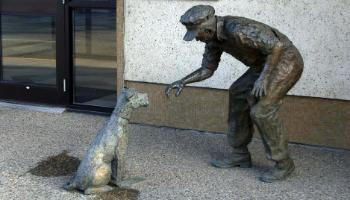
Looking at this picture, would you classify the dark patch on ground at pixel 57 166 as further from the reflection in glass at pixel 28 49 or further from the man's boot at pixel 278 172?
the reflection in glass at pixel 28 49

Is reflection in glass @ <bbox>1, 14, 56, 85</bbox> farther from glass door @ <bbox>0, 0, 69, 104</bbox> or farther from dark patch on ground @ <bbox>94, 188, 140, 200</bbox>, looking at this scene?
dark patch on ground @ <bbox>94, 188, 140, 200</bbox>

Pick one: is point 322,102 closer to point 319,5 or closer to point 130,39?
point 319,5

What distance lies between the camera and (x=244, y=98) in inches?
227

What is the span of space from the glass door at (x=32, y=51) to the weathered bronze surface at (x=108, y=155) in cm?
327

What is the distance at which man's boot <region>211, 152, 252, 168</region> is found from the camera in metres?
5.96

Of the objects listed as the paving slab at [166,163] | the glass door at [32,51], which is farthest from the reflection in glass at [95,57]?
the paving slab at [166,163]

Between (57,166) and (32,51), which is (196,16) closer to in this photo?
(57,166)

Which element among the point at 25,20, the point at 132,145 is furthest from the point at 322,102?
the point at 25,20

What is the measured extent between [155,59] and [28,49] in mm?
2247

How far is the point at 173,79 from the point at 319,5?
197cm

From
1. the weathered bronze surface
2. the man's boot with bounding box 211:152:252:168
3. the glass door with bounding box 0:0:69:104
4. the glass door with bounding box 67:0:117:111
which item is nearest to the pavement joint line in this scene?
the glass door with bounding box 0:0:69:104

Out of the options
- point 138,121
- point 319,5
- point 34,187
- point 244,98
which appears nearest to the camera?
point 34,187

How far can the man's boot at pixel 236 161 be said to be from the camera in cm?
596

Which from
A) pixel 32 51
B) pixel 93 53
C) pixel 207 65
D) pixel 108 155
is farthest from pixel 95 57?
pixel 108 155
